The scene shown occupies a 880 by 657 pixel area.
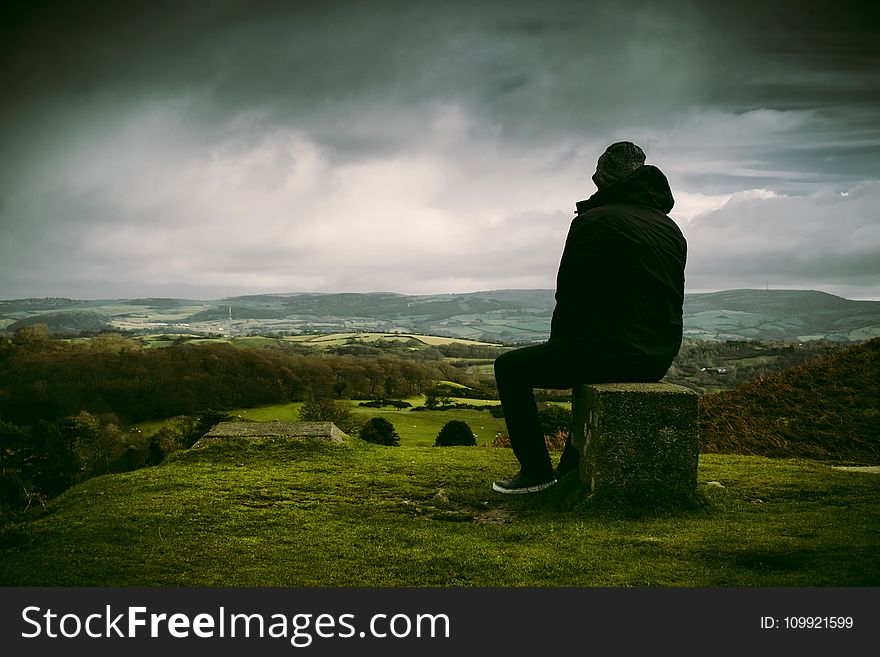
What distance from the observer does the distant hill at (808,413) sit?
432 inches

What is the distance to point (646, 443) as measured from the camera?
6340 mm

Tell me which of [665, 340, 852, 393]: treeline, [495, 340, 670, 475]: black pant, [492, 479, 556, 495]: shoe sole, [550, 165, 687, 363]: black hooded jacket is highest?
[550, 165, 687, 363]: black hooded jacket

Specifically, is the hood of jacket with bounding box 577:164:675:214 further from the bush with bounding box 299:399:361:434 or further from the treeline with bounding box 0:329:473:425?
the treeline with bounding box 0:329:473:425

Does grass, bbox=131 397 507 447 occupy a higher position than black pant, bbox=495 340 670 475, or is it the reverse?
black pant, bbox=495 340 670 475

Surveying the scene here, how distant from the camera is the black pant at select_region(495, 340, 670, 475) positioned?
6.87 metres

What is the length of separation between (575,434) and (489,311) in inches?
4816

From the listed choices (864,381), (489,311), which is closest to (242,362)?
(864,381)

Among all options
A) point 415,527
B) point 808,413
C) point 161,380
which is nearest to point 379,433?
point 415,527

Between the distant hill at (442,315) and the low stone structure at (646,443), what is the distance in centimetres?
3989

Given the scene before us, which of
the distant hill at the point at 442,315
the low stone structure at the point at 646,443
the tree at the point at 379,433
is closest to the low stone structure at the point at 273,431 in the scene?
the tree at the point at 379,433

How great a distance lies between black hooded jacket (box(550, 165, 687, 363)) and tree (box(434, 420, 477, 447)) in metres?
6.14

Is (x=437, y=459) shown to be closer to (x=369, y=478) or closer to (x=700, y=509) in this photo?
(x=369, y=478)

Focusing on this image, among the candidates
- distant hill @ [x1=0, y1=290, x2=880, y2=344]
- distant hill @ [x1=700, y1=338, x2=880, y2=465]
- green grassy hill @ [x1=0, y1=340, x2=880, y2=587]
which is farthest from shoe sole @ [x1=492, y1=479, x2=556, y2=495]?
distant hill @ [x1=0, y1=290, x2=880, y2=344]

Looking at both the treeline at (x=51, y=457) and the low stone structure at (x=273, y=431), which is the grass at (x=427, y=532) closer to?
the treeline at (x=51, y=457)
